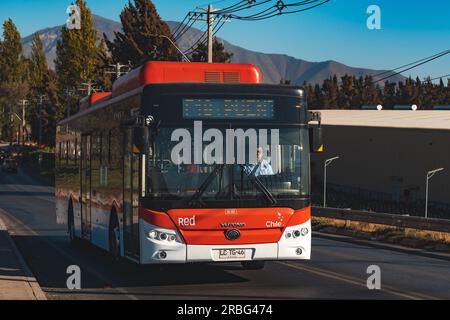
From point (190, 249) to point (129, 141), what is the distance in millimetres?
2212

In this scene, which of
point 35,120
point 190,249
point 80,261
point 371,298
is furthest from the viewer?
point 35,120

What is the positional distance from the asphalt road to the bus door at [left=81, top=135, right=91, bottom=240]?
2.07ft

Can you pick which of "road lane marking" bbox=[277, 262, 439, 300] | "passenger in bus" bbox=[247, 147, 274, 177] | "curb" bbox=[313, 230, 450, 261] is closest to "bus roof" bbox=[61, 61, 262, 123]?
"passenger in bus" bbox=[247, 147, 274, 177]

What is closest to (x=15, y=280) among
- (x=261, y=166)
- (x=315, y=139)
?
(x=261, y=166)

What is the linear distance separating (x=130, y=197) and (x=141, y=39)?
2956 inches

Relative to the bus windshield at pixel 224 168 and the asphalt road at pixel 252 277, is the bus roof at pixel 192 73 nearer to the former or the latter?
the bus windshield at pixel 224 168

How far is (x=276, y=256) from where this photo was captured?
517 inches

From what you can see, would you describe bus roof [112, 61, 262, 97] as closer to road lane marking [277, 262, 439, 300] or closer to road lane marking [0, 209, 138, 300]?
road lane marking [0, 209, 138, 300]

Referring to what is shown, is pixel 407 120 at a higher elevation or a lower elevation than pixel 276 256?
higher

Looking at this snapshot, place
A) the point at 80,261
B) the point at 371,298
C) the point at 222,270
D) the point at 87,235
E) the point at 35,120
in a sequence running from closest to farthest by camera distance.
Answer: the point at 371,298, the point at 222,270, the point at 80,261, the point at 87,235, the point at 35,120

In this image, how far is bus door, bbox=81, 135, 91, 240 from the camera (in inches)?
715

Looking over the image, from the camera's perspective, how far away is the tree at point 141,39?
3312 inches

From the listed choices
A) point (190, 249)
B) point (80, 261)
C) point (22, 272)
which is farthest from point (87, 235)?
point (190, 249)
